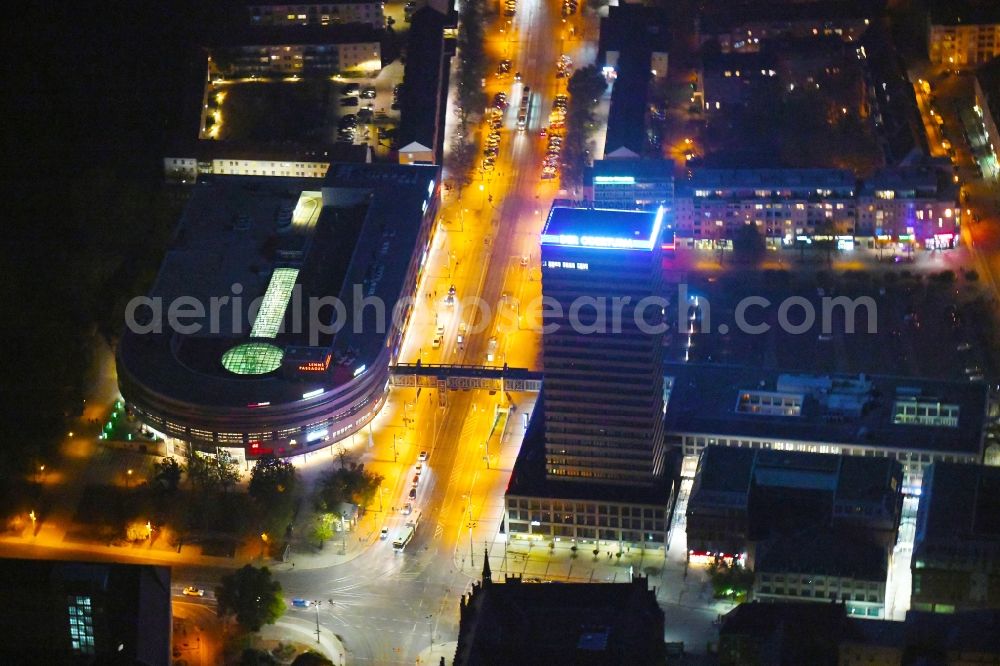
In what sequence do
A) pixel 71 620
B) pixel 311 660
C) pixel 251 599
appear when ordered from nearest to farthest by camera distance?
pixel 71 620 < pixel 311 660 < pixel 251 599

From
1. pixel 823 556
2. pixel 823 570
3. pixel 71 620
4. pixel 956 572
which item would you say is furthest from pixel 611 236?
pixel 71 620

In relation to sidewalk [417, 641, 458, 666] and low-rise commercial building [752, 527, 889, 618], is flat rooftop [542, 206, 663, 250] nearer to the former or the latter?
low-rise commercial building [752, 527, 889, 618]

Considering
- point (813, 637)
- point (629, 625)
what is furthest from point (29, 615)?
point (813, 637)

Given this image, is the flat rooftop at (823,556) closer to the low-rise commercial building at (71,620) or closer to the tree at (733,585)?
the tree at (733,585)

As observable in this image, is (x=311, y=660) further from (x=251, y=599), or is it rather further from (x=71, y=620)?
(x=71, y=620)

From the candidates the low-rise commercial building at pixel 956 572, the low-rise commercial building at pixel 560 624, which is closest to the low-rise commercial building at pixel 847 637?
the low-rise commercial building at pixel 560 624

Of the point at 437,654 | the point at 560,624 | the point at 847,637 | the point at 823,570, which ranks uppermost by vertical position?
the point at 823,570

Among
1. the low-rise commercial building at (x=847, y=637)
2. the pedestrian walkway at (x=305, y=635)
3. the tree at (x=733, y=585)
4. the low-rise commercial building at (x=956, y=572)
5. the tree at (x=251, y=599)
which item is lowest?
the pedestrian walkway at (x=305, y=635)

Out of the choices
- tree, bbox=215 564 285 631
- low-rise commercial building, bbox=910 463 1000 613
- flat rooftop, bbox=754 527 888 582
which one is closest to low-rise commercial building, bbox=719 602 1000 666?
flat rooftop, bbox=754 527 888 582

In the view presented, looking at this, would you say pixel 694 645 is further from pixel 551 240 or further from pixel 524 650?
pixel 551 240
